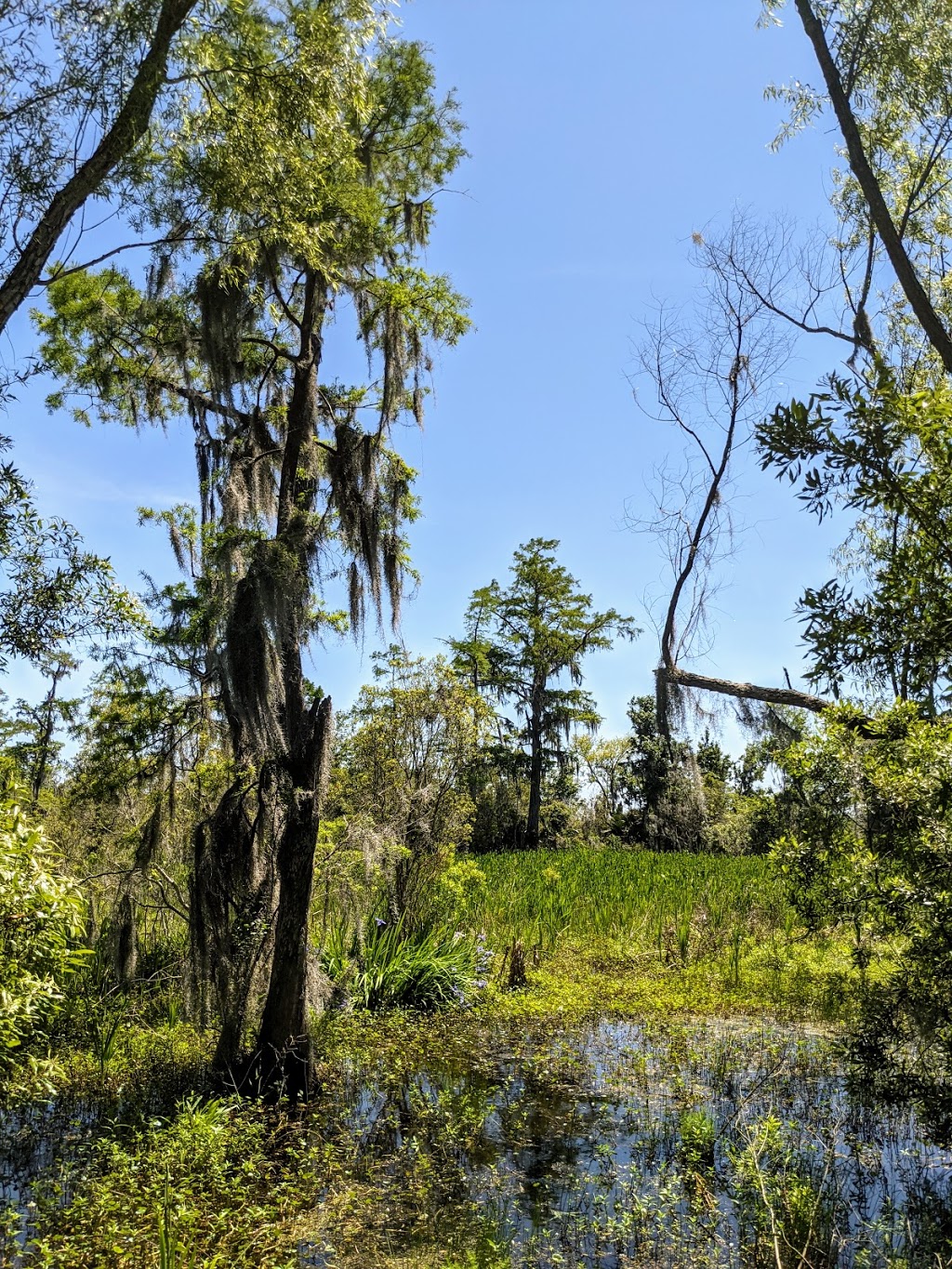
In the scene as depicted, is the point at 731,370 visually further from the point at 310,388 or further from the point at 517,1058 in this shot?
the point at 517,1058

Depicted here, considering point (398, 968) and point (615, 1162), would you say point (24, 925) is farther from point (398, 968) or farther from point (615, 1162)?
point (398, 968)

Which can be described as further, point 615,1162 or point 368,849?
point 368,849

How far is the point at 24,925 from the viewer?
349 centimetres

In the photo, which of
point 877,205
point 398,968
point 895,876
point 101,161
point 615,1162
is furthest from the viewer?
point 398,968

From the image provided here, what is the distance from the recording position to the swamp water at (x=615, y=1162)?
144 inches

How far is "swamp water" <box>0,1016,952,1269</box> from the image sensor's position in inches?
144

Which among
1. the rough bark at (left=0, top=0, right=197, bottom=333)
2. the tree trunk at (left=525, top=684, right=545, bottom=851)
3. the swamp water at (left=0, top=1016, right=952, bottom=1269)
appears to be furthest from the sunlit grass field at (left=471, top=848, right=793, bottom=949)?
the tree trunk at (left=525, top=684, right=545, bottom=851)

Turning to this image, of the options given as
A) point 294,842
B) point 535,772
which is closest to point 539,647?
point 535,772

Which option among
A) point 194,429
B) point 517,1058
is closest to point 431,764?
point 517,1058

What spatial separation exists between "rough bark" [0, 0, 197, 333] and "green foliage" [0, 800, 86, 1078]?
275cm

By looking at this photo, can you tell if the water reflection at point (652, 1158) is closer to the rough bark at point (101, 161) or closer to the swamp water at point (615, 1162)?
the swamp water at point (615, 1162)

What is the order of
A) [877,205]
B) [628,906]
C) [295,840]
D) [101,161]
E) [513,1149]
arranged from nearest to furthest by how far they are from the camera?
[513,1149] < [101,161] < [877,205] < [295,840] < [628,906]

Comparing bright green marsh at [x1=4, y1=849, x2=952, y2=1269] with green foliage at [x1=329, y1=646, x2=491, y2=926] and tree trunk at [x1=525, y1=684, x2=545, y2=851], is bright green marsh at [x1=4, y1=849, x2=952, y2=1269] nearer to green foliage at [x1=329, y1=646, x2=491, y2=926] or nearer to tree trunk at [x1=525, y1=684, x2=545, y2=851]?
green foliage at [x1=329, y1=646, x2=491, y2=926]

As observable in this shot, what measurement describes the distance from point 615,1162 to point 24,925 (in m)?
3.26
